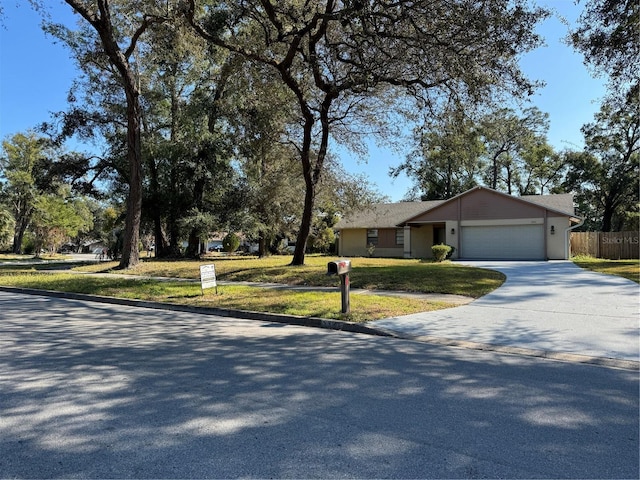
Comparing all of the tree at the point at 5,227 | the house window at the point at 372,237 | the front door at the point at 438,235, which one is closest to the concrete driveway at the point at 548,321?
the front door at the point at 438,235

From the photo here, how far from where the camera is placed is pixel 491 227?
97.5ft

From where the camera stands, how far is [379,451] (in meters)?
3.39

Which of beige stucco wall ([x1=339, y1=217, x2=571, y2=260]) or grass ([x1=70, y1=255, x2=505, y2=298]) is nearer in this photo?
grass ([x1=70, y1=255, x2=505, y2=298])

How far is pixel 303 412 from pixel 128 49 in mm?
19893

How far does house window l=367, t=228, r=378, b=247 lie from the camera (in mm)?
36875

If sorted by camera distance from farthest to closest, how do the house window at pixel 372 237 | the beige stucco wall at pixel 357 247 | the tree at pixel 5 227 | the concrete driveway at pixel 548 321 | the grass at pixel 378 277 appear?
the tree at pixel 5 227
the house window at pixel 372 237
the beige stucco wall at pixel 357 247
the grass at pixel 378 277
the concrete driveway at pixel 548 321

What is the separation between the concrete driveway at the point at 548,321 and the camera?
23.1 ft

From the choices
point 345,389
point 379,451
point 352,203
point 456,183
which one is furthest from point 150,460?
point 456,183

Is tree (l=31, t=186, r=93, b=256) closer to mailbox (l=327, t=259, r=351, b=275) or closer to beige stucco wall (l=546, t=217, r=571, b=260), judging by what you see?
mailbox (l=327, t=259, r=351, b=275)

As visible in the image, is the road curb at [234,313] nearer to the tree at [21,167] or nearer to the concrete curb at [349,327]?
the concrete curb at [349,327]

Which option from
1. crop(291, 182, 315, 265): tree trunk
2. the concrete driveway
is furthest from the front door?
the concrete driveway

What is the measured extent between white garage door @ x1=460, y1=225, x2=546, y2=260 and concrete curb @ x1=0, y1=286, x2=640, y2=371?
2325 cm

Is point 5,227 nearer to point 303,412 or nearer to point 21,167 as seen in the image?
point 21,167

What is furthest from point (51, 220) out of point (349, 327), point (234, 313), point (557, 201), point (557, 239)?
point (349, 327)
